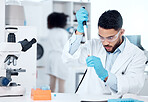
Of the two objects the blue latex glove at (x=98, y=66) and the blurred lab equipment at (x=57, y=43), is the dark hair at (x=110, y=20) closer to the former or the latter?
the blue latex glove at (x=98, y=66)

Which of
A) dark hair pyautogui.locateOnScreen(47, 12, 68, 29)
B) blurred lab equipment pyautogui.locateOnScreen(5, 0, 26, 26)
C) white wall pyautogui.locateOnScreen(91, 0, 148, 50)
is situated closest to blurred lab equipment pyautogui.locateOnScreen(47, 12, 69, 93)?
dark hair pyautogui.locateOnScreen(47, 12, 68, 29)

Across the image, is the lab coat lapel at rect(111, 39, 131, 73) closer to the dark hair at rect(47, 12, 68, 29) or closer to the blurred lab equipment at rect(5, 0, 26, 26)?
the blurred lab equipment at rect(5, 0, 26, 26)

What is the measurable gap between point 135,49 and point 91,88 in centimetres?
47

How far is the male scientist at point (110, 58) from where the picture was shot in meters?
1.90

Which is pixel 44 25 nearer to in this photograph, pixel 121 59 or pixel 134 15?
pixel 134 15

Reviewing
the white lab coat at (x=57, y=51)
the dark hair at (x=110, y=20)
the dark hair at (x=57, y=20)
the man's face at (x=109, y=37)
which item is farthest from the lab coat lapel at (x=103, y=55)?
the dark hair at (x=57, y=20)

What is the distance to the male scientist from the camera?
190 centimetres

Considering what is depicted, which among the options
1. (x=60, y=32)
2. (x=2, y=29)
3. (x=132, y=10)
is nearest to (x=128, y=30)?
(x=132, y=10)

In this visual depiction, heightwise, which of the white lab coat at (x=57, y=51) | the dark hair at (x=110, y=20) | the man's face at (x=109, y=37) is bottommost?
the white lab coat at (x=57, y=51)

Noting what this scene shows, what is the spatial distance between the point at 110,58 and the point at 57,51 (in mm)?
2298

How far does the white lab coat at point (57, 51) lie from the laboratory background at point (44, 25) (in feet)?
0.34

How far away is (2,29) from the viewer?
2154 millimetres

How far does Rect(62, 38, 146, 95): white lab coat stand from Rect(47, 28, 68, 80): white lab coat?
2.01m

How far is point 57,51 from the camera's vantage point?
14.4ft
